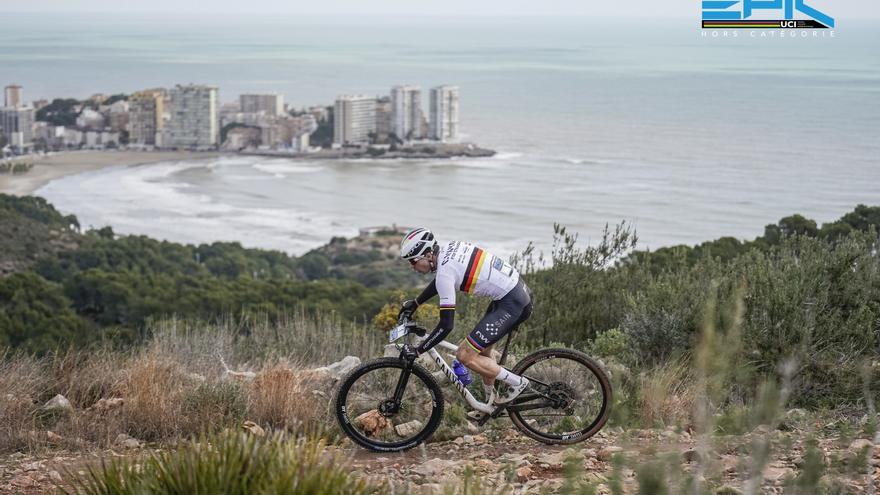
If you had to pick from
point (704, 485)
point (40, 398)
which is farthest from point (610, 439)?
point (40, 398)

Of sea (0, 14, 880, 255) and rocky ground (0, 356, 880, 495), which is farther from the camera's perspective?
sea (0, 14, 880, 255)

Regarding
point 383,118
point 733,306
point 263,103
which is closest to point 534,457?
point 733,306

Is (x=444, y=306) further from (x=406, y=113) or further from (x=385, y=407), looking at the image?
(x=406, y=113)

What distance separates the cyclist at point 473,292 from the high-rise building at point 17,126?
288ft

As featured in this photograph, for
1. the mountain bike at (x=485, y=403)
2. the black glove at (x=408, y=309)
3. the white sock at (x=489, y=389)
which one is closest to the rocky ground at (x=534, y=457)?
the mountain bike at (x=485, y=403)

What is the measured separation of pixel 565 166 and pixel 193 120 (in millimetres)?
36923

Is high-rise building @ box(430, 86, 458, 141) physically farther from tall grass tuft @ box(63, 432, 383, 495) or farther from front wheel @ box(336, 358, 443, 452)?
tall grass tuft @ box(63, 432, 383, 495)

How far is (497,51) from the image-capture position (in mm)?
196125

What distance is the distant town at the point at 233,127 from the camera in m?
88.9

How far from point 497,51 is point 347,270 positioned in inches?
6266

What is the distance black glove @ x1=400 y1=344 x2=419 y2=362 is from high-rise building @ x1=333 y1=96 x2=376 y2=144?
83006mm

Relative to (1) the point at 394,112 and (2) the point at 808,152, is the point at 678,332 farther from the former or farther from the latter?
(1) the point at 394,112

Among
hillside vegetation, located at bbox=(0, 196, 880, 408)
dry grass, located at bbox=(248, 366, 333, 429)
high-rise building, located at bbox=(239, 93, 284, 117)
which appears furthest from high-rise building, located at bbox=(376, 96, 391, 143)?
dry grass, located at bbox=(248, 366, 333, 429)

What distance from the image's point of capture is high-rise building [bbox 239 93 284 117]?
101 metres
